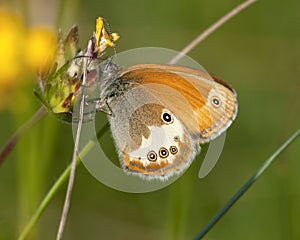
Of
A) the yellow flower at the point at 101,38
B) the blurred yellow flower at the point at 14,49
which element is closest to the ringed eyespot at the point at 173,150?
the yellow flower at the point at 101,38

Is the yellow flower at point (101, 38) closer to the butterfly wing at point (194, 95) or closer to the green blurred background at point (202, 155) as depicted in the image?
the butterfly wing at point (194, 95)

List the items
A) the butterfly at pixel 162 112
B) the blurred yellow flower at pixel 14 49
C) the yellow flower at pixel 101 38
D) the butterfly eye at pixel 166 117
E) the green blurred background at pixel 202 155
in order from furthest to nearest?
1. the blurred yellow flower at pixel 14 49
2. the green blurred background at pixel 202 155
3. the butterfly eye at pixel 166 117
4. the butterfly at pixel 162 112
5. the yellow flower at pixel 101 38

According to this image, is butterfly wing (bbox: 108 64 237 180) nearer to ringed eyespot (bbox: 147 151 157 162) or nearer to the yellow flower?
ringed eyespot (bbox: 147 151 157 162)

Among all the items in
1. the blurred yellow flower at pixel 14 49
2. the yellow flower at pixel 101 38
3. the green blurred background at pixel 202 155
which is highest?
the blurred yellow flower at pixel 14 49

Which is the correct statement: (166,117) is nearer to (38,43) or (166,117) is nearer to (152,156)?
(152,156)

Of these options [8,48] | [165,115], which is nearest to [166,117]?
[165,115]

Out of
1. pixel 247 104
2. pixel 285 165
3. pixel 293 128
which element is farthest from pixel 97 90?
pixel 247 104
